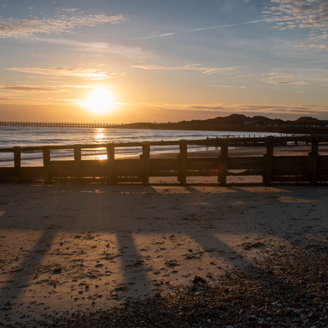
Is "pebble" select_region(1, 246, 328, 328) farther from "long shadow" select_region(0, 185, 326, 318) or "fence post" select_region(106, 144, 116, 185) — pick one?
"fence post" select_region(106, 144, 116, 185)

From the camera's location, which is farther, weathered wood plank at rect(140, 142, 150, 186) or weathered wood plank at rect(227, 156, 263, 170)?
weathered wood plank at rect(140, 142, 150, 186)

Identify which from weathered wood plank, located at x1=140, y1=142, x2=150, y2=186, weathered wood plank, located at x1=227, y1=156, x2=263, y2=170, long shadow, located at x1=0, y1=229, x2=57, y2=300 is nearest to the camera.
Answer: long shadow, located at x1=0, y1=229, x2=57, y2=300

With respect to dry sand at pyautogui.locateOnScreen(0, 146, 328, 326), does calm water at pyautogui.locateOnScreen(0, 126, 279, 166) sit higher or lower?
higher

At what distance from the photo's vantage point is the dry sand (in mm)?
3707

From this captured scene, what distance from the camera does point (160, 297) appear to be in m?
3.52

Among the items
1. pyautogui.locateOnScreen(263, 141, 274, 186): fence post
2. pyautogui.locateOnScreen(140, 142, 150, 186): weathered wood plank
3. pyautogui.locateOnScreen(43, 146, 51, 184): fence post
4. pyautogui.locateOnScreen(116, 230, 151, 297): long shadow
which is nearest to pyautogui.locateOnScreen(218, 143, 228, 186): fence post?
pyautogui.locateOnScreen(263, 141, 274, 186): fence post

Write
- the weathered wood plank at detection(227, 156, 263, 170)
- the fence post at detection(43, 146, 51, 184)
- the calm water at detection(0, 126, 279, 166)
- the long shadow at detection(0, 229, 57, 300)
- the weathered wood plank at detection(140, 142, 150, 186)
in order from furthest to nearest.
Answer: the calm water at detection(0, 126, 279, 166) < the fence post at detection(43, 146, 51, 184) < the weathered wood plank at detection(140, 142, 150, 186) < the weathered wood plank at detection(227, 156, 263, 170) < the long shadow at detection(0, 229, 57, 300)

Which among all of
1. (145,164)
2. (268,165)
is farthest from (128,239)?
(268,165)

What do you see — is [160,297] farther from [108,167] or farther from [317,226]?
[108,167]

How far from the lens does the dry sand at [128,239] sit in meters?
3.71

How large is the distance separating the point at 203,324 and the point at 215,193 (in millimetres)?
6608

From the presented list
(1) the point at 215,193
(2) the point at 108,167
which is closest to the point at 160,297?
(1) the point at 215,193

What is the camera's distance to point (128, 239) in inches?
215

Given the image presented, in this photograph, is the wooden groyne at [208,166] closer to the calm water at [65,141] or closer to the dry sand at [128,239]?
the dry sand at [128,239]
